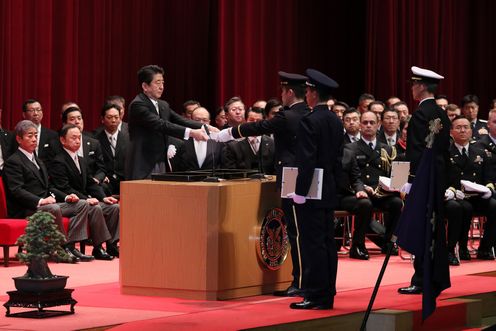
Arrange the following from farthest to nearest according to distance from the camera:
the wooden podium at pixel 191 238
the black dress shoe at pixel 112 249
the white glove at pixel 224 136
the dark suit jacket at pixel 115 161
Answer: the dark suit jacket at pixel 115 161
the black dress shoe at pixel 112 249
the white glove at pixel 224 136
the wooden podium at pixel 191 238

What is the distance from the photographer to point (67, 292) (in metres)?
6.41

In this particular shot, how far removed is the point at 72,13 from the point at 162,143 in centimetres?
427

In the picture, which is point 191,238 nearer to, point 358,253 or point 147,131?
point 147,131

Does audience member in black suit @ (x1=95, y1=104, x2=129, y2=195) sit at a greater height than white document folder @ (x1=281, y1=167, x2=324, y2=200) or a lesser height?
greater

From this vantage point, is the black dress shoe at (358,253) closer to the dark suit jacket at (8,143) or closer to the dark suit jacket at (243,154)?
the dark suit jacket at (243,154)

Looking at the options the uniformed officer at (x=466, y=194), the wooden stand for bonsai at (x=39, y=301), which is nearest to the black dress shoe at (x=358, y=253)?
the uniformed officer at (x=466, y=194)

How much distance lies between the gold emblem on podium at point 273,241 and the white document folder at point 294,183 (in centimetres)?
54

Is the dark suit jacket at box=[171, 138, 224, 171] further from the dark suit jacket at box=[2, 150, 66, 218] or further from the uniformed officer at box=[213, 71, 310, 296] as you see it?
the uniformed officer at box=[213, 71, 310, 296]

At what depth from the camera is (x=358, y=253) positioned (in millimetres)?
9672

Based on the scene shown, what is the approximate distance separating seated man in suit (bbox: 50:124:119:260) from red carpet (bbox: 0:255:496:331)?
582 millimetres

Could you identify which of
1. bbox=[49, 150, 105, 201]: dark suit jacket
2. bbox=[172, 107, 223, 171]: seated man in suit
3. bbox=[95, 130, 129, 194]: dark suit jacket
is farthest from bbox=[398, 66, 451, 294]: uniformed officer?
bbox=[95, 130, 129, 194]: dark suit jacket

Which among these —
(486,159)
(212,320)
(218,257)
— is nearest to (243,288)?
(218,257)

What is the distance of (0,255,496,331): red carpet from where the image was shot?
19.8 feet

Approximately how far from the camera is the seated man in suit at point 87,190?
365 inches
